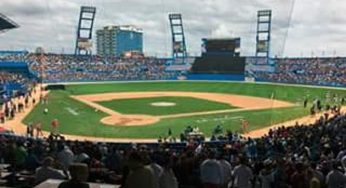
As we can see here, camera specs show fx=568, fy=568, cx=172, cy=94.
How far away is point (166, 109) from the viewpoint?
5156 cm

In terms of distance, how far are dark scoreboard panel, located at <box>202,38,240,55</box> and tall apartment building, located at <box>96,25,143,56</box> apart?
3026 cm

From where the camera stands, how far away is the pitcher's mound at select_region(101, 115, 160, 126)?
4136 centimetres

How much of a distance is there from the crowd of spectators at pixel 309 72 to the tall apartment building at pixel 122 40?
135 feet

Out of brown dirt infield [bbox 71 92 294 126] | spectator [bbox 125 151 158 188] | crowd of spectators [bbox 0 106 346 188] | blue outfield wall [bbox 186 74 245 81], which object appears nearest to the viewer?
spectator [bbox 125 151 158 188]

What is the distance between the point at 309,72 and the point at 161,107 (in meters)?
44.9

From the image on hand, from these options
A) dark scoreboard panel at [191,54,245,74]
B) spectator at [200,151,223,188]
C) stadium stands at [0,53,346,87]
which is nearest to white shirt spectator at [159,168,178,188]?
spectator at [200,151,223,188]

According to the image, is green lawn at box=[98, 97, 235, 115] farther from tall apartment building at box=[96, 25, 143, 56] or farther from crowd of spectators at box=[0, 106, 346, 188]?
tall apartment building at box=[96, 25, 143, 56]

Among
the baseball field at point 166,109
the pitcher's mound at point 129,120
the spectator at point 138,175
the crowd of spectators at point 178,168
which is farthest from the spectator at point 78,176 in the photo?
the pitcher's mound at point 129,120

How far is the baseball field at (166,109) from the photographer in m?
39.4

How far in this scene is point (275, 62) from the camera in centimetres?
9212

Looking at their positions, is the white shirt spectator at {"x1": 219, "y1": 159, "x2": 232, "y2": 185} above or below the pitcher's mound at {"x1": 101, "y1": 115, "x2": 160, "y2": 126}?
above

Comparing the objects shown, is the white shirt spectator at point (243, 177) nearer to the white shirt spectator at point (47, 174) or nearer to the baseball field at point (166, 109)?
the white shirt spectator at point (47, 174)

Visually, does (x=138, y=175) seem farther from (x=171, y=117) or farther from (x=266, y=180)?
(x=171, y=117)

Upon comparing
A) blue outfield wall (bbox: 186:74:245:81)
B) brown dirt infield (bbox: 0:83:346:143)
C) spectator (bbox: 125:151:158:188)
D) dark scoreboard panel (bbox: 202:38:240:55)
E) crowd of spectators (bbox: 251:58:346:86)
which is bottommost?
brown dirt infield (bbox: 0:83:346:143)
